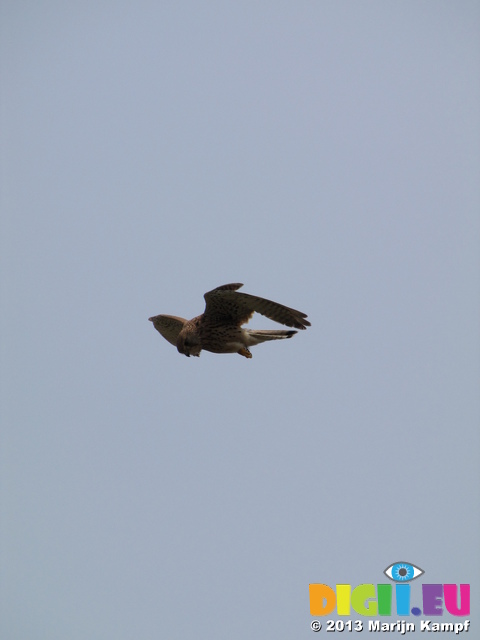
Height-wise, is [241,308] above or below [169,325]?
below

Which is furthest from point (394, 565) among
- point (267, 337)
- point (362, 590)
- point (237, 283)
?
point (237, 283)

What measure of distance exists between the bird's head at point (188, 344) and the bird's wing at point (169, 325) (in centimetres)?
119

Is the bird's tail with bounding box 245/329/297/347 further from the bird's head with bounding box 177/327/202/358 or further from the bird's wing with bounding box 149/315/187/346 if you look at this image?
the bird's wing with bounding box 149/315/187/346

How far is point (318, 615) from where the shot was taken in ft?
54.4

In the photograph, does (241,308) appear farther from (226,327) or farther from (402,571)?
(402,571)

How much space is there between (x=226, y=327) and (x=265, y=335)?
0.55m

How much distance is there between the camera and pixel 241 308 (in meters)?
15.5

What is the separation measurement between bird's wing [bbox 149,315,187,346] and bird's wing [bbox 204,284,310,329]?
1.67 metres

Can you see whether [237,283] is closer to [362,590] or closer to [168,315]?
[168,315]

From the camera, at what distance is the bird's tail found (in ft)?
51.1

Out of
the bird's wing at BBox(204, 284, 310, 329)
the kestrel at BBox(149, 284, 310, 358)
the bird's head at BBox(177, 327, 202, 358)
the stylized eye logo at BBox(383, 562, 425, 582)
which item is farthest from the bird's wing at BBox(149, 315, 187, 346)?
the stylized eye logo at BBox(383, 562, 425, 582)

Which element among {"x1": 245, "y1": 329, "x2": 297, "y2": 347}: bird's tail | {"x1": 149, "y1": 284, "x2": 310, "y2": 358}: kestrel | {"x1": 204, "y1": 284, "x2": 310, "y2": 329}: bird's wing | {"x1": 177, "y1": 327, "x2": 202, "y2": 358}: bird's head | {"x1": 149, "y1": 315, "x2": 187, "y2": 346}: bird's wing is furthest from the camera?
{"x1": 149, "y1": 315, "x2": 187, "y2": 346}: bird's wing

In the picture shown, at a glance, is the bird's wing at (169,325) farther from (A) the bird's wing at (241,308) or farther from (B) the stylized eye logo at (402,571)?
(B) the stylized eye logo at (402,571)

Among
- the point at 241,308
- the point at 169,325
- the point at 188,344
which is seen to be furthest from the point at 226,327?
the point at 169,325
